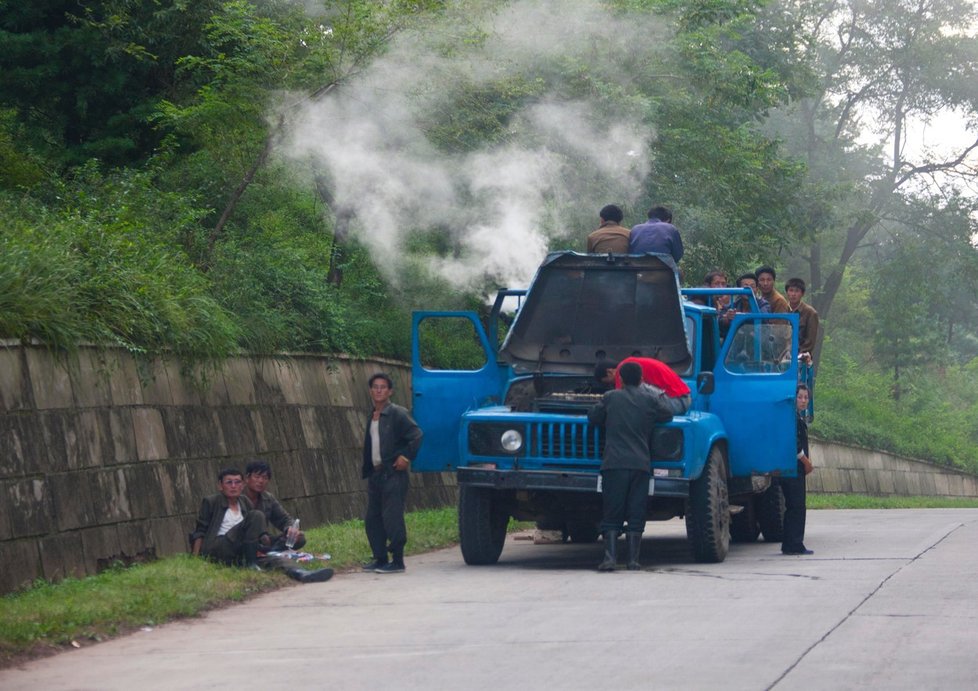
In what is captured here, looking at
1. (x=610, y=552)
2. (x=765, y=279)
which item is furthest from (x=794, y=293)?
(x=610, y=552)

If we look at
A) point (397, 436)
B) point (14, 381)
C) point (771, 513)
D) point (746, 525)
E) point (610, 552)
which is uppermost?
point (14, 381)

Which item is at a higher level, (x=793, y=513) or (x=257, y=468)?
(x=257, y=468)

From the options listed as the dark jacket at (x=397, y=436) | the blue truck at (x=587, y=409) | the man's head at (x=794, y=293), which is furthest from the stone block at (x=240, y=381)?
the man's head at (x=794, y=293)

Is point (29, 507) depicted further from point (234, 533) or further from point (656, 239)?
point (656, 239)

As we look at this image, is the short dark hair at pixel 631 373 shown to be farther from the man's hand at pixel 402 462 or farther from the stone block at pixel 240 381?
the stone block at pixel 240 381

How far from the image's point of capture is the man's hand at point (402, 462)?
1253cm

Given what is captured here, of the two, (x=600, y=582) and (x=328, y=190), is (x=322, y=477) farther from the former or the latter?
(x=600, y=582)

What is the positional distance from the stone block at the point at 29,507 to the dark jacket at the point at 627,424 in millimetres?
4226

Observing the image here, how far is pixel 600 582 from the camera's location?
11.5m

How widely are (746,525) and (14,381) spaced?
27.8 ft

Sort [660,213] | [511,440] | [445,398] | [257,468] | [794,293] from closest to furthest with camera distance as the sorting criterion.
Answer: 1. [257,468]
2. [511,440]
3. [445,398]
4. [660,213]
5. [794,293]

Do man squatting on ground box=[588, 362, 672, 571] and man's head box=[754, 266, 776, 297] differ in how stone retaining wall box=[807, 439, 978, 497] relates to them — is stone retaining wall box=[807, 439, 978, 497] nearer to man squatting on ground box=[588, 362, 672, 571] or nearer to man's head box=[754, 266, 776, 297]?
man's head box=[754, 266, 776, 297]

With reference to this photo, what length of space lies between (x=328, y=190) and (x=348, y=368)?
2191 mm

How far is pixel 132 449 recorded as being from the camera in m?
12.5
